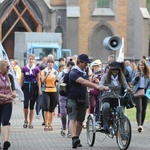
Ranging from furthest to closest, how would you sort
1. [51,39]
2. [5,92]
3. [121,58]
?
[51,39]
[121,58]
[5,92]

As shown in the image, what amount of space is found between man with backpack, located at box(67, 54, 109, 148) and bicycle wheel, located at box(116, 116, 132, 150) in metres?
0.86

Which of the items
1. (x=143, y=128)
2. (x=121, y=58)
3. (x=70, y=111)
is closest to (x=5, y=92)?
(x=70, y=111)

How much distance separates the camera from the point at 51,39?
37.9 meters

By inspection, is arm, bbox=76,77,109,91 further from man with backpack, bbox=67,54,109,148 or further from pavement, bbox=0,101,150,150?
pavement, bbox=0,101,150,150

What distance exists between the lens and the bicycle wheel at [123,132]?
12211 millimetres

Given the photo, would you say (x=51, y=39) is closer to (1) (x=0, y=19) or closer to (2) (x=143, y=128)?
(1) (x=0, y=19)

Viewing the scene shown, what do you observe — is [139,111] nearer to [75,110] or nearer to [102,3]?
[75,110]

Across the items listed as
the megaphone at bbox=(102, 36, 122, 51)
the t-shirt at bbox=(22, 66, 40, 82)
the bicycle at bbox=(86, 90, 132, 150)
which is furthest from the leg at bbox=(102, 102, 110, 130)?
the megaphone at bbox=(102, 36, 122, 51)

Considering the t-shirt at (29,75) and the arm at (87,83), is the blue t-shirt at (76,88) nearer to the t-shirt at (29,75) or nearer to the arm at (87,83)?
the arm at (87,83)

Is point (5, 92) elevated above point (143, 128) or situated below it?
above

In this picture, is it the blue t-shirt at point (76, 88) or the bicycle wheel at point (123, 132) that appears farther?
the blue t-shirt at point (76, 88)

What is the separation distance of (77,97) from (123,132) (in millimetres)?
1219

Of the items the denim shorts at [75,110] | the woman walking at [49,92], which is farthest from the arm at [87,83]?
the woman walking at [49,92]

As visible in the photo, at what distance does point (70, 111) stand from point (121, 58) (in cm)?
991
